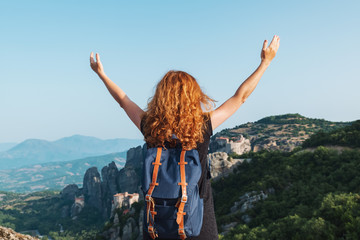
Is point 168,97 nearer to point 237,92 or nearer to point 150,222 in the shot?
point 237,92

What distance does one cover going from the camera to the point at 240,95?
10.3 ft

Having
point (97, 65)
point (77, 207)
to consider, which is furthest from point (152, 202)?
point (77, 207)

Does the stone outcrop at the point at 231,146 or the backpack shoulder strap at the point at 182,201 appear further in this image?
the stone outcrop at the point at 231,146

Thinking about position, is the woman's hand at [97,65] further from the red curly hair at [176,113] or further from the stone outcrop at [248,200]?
the stone outcrop at [248,200]

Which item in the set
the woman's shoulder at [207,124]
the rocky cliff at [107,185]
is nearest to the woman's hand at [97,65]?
the woman's shoulder at [207,124]

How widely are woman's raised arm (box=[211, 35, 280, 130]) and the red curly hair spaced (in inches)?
7.0

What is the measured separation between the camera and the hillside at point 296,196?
1232cm

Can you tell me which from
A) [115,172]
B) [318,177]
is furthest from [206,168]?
[115,172]

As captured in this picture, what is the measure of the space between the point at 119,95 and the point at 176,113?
2.71ft

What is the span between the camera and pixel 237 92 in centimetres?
315

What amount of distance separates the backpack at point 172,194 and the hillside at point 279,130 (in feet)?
229

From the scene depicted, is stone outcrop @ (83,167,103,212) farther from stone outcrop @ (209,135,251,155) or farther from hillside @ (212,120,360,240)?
hillside @ (212,120,360,240)

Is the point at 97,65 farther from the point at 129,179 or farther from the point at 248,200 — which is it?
the point at 129,179

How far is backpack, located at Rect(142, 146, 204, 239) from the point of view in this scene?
2.43 metres
